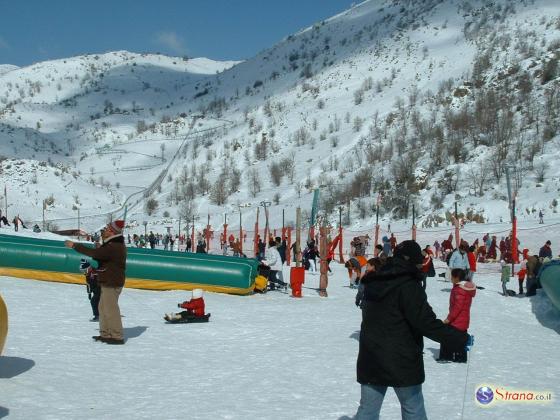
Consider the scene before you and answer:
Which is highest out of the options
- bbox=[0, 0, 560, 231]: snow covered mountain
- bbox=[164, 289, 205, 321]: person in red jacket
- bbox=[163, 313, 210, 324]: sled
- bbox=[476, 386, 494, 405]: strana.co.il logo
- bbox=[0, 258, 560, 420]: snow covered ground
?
bbox=[0, 0, 560, 231]: snow covered mountain

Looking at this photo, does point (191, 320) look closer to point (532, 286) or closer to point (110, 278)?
point (110, 278)

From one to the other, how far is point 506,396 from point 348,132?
66042 millimetres

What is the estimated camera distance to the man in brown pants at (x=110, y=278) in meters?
8.95

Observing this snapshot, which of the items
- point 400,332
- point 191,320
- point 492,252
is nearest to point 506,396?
point 400,332

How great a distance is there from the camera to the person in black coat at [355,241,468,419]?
432 centimetres

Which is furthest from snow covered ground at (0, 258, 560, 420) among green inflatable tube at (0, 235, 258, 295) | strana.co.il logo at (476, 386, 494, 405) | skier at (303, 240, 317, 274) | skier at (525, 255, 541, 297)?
skier at (303, 240, 317, 274)

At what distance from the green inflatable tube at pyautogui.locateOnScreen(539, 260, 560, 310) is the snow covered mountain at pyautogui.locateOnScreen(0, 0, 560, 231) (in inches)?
970

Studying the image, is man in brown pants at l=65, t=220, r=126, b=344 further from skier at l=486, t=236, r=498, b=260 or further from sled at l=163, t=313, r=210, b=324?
skier at l=486, t=236, r=498, b=260

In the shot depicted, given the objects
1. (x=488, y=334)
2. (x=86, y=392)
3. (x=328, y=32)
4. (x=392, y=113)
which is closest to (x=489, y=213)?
(x=392, y=113)

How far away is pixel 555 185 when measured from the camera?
148 ft

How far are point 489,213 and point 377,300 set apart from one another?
4209cm

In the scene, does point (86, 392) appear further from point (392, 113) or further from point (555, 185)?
point (392, 113)

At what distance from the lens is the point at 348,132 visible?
7238cm

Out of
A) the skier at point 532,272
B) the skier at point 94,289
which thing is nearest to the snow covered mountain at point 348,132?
the skier at point 532,272
